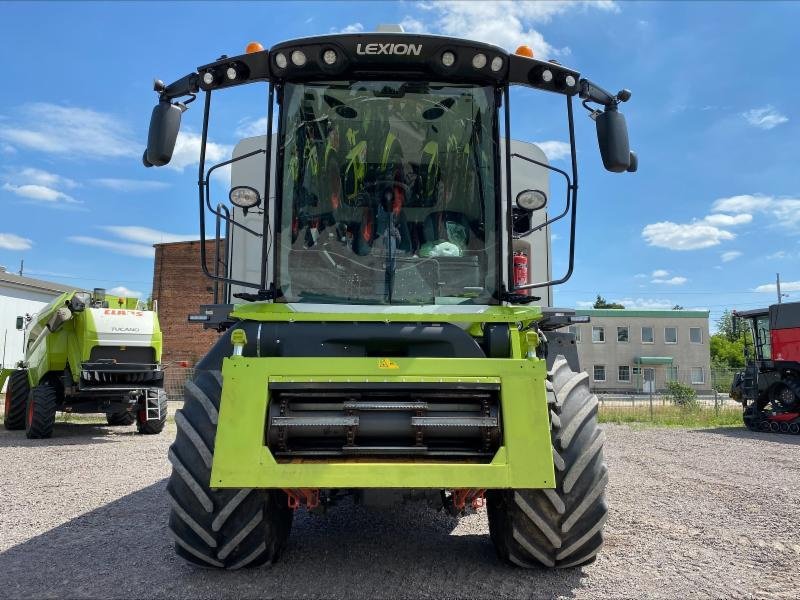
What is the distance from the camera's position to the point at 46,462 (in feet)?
31.0

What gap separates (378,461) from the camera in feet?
11.5

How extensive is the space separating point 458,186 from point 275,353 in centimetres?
169

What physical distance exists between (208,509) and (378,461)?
99 centimetres

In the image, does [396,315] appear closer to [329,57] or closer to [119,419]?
[329,57]

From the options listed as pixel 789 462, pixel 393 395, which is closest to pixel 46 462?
pixel 393 395

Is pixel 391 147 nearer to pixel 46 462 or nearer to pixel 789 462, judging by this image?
pixel 46 462

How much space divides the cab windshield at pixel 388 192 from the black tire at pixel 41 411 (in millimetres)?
9923

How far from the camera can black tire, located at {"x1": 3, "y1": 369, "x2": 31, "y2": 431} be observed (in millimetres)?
13672

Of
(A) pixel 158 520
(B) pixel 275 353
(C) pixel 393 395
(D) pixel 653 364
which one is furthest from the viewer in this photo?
(D) pixel 653 364

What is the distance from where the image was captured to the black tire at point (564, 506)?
142 inches

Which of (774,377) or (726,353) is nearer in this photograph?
(774,377)

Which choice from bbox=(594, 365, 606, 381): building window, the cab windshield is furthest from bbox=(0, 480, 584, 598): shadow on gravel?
bbox=(594, 365, 606, 381): building window

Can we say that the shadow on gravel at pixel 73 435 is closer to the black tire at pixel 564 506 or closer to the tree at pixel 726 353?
the black tire at pixel 564 506

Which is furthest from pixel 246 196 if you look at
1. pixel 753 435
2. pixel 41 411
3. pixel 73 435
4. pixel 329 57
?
pixel 753 435
